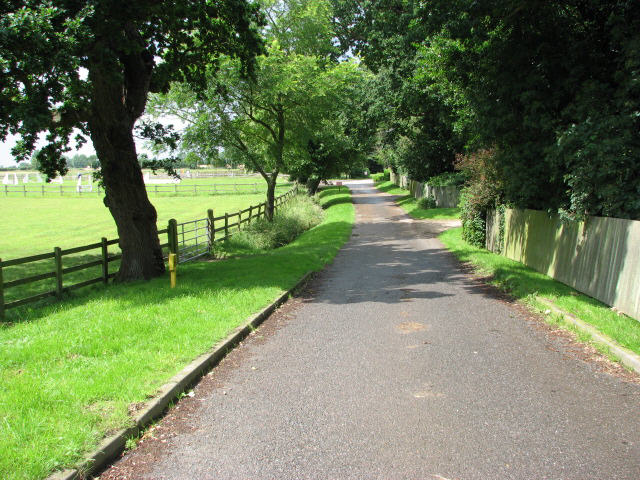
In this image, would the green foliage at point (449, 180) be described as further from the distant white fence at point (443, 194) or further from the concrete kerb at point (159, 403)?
the concrete kerb at point (159, 403)

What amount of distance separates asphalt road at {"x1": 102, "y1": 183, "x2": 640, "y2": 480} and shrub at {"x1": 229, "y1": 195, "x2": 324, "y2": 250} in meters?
11.1

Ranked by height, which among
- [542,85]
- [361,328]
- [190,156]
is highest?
[542,85]

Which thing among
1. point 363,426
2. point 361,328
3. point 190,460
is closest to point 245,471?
point 190,460

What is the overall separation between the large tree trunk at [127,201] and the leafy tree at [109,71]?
22mm

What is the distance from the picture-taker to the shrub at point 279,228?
19250mm

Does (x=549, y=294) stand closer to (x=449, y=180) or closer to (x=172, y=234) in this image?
(x=172, y=234)

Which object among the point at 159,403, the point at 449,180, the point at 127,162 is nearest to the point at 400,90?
the point at 449,180

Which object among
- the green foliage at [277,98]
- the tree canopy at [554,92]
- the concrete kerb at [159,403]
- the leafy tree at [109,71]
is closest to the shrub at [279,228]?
the green foliage at [277,98]

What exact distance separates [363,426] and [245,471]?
116 cm

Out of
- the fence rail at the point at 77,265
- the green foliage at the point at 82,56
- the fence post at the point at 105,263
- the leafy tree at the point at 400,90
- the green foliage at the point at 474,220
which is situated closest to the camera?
the green foliage at the point at 82,56

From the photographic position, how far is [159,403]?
4.77m

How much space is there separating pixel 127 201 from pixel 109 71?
297cm

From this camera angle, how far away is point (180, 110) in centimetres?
2177

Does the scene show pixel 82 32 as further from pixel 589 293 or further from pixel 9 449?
pixel 589 293
